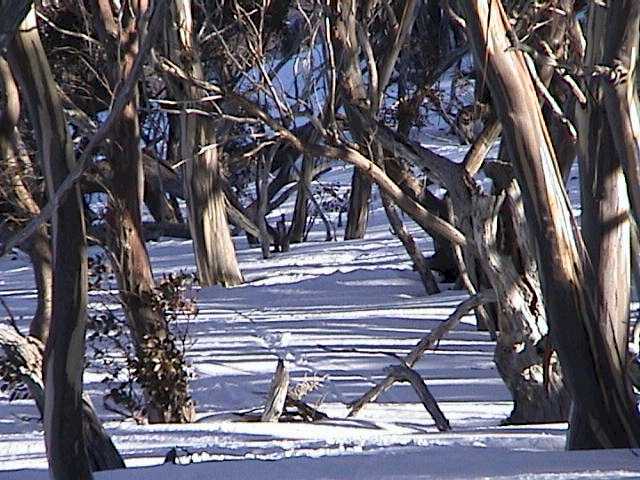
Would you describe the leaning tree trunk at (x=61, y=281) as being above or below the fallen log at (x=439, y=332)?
above

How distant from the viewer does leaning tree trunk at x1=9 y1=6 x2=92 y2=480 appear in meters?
4.23

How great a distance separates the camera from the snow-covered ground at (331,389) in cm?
466

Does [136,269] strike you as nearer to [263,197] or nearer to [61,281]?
[61,281]

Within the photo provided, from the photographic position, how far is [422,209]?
318 inches

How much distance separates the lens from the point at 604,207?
5.21m

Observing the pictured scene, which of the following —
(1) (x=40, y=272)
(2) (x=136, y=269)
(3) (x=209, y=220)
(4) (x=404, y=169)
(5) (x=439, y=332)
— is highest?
(4) (x=404, y=169)

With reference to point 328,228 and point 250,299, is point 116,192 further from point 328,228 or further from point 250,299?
point 328,228

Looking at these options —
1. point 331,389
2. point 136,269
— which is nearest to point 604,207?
point 136,269

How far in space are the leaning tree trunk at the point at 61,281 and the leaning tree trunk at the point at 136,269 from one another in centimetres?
432

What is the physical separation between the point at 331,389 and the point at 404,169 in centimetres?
188

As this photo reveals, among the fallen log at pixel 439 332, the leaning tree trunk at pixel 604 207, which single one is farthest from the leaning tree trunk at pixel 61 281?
the fallen log at pixel 439 332

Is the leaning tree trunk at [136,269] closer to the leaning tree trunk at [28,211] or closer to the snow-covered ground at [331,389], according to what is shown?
the snow-covered ground at [331,389]

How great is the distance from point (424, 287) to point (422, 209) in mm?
6445

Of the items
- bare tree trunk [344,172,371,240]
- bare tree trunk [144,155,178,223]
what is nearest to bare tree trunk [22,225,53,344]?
bare tree trunk [144,155,178,223]
